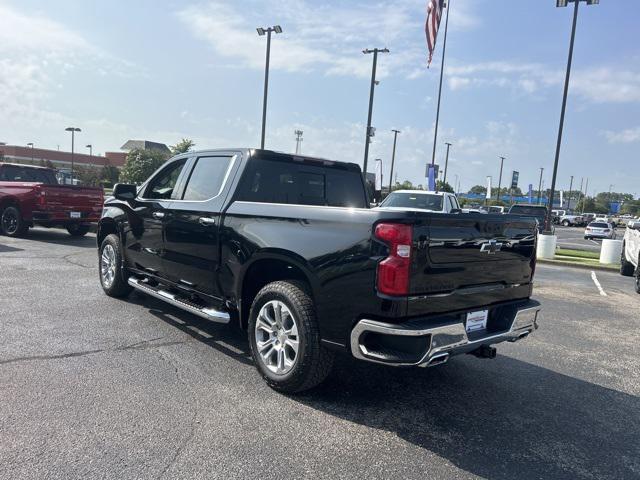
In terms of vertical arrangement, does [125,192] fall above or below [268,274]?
above

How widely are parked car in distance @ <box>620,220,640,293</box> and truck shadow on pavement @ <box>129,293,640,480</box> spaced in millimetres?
6852

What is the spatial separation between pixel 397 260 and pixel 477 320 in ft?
3.26

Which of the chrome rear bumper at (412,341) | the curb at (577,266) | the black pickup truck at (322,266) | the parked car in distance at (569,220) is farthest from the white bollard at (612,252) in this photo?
the parked car in distance at (569,220)

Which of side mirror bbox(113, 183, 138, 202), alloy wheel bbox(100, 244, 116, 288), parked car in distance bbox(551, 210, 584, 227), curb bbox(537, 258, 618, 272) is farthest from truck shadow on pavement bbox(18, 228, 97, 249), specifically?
parked car in distance bbox(551, 210, 584, 227)

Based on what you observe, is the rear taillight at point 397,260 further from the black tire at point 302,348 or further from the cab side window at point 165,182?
the cab side window at point 165,182

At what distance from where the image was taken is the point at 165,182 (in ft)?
18.4

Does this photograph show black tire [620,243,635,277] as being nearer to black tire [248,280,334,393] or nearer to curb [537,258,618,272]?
curb [537,258,618,272]

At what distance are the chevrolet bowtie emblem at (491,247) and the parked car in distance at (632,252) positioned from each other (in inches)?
301

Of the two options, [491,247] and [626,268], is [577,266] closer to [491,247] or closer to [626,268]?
[626,268]

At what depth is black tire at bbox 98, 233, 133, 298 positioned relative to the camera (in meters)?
6.25

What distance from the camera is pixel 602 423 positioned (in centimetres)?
362

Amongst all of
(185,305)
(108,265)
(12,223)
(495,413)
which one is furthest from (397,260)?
(12,223)

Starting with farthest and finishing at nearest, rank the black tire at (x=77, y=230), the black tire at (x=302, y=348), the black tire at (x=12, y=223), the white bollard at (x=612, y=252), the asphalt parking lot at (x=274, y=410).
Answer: the white bollard at (x=612, y=252) < the black tire at (x=77, y=230) < the black tire at (x=12, y=223) < the black tire at (x=302, y=348) < the asphalt parking lot at (x=274, y=410)

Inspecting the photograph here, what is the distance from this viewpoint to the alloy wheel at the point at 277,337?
3.73 meters
